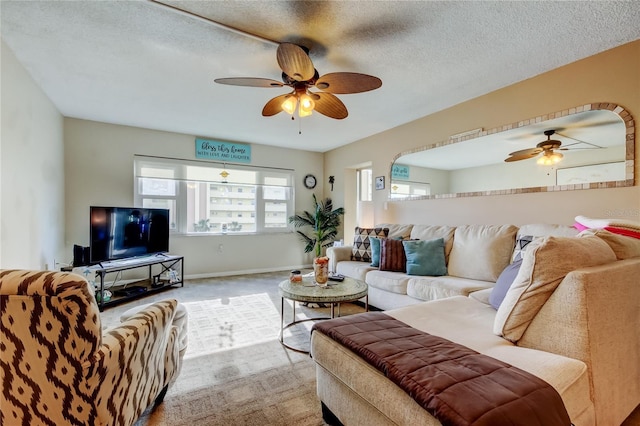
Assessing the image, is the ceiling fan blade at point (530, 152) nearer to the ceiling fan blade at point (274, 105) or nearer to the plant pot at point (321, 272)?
the plant pot at point (321, 272)

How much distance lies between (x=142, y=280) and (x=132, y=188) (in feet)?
4.59

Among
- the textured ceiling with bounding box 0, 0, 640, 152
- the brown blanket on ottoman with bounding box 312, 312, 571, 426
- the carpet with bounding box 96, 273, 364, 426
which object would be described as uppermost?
the textured ceiling with bounding box 0, 0, 640, 152

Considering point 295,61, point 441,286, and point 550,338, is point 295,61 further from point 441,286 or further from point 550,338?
point 441,286

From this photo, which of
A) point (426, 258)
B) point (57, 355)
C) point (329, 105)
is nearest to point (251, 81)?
point (329, 105)

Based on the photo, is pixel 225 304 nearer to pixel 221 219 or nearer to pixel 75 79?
pixel 221 219


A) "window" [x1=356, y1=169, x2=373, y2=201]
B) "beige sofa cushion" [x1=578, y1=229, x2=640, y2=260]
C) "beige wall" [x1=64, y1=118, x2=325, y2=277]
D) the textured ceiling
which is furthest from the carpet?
"window" [x1=356, y1=169, x2=373, y2=201]

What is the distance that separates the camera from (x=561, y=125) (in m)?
2.58

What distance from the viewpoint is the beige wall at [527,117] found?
223cm

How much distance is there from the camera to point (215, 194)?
5035mm

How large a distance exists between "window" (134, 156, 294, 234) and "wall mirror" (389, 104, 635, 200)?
2.71m

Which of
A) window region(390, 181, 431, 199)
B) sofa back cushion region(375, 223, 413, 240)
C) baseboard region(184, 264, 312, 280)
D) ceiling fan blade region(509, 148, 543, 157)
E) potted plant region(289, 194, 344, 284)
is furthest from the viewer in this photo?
potted plant region(289, 194, 344, 284)

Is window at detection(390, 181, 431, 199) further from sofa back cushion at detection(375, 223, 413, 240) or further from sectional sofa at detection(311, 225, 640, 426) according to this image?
sectional sofa at detection(311, 225, 640, 426)

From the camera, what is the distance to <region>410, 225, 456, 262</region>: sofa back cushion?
3132 mm

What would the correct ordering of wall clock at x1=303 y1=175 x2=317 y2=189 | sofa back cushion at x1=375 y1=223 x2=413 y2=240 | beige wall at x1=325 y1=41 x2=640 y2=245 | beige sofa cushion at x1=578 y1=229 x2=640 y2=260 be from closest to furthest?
beige sofa cushion at x1=578 y1=229 x2=640 y2=260
beige wall at x1=325 y1=41 x2=640 y2=245
sofa back cushion at x1=375 y1=223 x2=413 y2=240
wall clock at x1=303 y1=175 x2=317 y2=189
